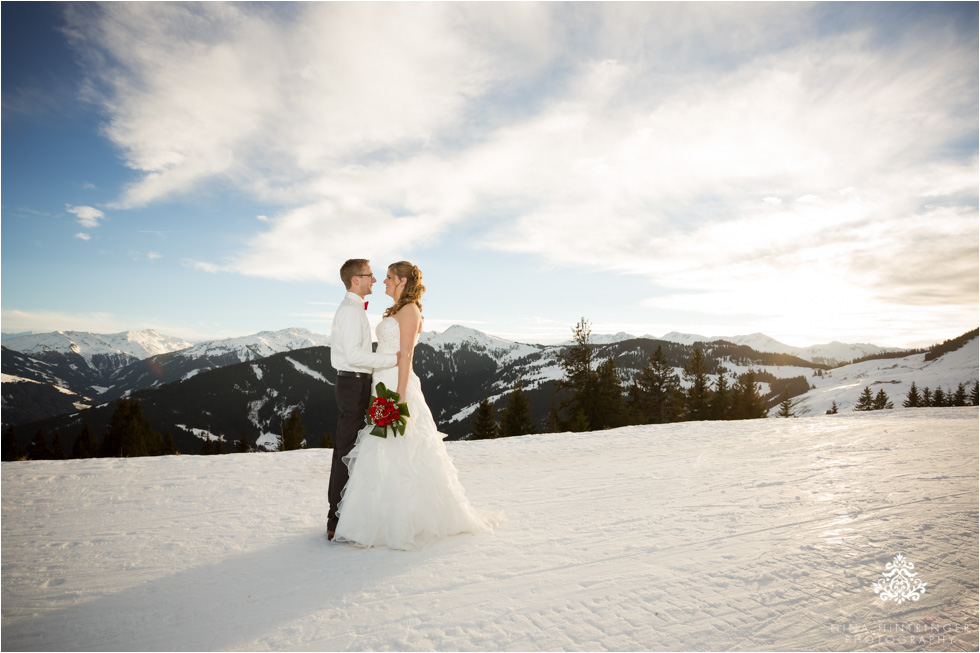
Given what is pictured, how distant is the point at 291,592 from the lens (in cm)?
368

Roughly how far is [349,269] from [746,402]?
4231 cm

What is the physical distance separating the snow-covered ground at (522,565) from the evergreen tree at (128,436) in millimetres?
41449

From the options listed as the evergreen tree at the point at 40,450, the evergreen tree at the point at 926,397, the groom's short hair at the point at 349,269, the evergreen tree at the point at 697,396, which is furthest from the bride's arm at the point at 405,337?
the evergreen tree at the point at 926,397

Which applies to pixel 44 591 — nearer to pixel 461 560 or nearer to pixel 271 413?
pixel 461 560

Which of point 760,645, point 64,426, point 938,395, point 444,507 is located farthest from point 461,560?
point 64,426

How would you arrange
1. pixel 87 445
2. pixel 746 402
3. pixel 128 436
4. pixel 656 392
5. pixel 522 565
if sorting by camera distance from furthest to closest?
pixel 87 445, pixel 128 436, pixel 746 402, pixel 656 392, pixel 522 565

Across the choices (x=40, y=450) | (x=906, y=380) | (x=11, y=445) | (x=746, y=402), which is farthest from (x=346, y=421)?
(x=906, y=380)

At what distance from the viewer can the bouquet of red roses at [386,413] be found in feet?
15.6

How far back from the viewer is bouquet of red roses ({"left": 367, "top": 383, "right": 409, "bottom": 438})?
15.6 ft

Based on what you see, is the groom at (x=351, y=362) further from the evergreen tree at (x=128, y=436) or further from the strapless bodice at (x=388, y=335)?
the evergreen tree at (x=128, y=436)

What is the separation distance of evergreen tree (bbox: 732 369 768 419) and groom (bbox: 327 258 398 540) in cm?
4051

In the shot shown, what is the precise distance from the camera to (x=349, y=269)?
5031 millimetres

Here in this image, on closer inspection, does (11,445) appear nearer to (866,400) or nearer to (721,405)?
(721,405)

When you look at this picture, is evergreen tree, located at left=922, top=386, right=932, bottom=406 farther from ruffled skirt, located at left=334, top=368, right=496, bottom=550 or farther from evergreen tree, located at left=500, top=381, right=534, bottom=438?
ruffled skirt, located at left=334, top=368, right=496, bottom=550
